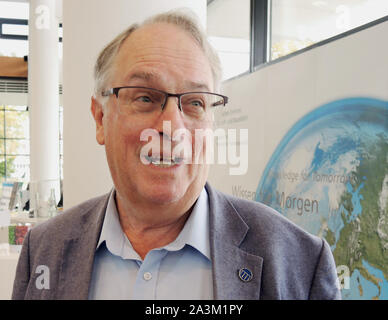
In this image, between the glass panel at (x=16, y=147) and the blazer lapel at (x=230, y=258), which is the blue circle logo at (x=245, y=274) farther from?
the glass panel at (x=16, y=147)

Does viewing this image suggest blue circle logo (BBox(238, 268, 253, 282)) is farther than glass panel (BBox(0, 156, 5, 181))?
No

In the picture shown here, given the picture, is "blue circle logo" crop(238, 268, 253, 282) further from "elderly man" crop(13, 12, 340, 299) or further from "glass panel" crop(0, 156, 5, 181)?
"glass panel" crop(0, 156, 5, 181)

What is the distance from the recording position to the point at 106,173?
5.76 ft

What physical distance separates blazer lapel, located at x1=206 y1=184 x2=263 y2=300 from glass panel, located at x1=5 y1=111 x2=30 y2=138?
10.5 m

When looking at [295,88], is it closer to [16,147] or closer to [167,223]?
[167,223]

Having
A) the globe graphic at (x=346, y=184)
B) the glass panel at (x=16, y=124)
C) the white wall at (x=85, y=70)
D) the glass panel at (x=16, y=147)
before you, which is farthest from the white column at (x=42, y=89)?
the white wall at (x=85, y=70)

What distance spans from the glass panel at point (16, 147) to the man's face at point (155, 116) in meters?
10.5

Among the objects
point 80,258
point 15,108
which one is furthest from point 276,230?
point 15,108

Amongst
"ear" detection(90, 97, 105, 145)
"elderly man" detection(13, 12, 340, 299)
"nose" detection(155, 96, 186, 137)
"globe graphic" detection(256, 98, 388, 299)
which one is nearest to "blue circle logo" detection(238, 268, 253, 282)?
"elderly man" detection(13, 12, 340, 299)

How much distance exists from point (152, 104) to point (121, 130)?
87 mm

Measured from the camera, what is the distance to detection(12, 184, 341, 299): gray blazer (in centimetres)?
82

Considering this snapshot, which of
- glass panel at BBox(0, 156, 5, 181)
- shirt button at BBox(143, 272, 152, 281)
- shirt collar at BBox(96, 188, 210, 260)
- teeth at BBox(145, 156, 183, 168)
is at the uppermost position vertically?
teeth at BBox(145, 156, 183, 168)

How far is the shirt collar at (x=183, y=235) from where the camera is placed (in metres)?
0.88
